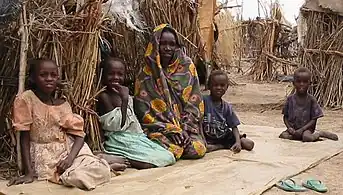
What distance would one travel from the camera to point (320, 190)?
3.32 metres

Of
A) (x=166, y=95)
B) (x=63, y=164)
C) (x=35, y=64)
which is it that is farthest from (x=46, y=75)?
(x=166, y=95)

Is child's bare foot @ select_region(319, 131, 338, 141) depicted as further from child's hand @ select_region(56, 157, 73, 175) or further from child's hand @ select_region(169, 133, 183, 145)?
child's hand @ select_region(56, 157, 73, 175)

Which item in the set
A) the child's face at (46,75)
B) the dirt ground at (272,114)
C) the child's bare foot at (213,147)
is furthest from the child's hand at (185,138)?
the child's face at (46,75)

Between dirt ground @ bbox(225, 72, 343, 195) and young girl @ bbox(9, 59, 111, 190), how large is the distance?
1.08 m

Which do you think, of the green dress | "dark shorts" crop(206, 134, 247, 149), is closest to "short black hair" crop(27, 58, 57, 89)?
the green dress

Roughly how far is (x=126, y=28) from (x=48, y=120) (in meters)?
1.60

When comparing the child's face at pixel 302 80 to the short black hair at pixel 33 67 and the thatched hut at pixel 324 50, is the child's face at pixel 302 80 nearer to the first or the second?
the short black hair at pixel 33 67

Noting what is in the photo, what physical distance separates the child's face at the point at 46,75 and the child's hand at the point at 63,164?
1.41 ft

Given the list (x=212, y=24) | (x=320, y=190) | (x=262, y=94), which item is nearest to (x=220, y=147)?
(x=320, y=190)

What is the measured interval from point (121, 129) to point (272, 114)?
407 cm

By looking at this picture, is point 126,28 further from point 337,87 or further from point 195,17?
point 337,87

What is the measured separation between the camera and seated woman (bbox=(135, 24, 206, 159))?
4.07 metres

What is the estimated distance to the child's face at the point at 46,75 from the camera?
128 inches

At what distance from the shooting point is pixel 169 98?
4.15 metres
